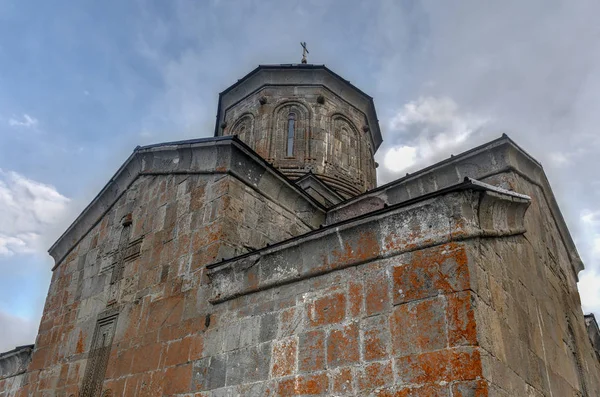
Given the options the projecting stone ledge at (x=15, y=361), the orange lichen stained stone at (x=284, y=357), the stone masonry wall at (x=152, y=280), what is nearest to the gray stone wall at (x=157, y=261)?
the stone masonry wall at (x=152, y=280)

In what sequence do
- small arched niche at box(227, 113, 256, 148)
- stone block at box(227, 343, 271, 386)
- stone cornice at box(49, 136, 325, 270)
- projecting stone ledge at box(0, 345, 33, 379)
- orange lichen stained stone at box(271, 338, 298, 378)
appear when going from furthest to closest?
1. small arched niche at box(227, 113, 256, 148)
2. projecting stone ledge at box(0, 345, 33, 379)
3. stone cornice at box(49, 136, 325, 270)
4. stone block at box(227, 343, 271, 386)
5. orange lichen stained stone at box(271, 338, 298, 378)

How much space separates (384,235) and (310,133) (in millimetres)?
6892

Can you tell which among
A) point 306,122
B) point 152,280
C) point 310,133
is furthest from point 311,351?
point 306,122

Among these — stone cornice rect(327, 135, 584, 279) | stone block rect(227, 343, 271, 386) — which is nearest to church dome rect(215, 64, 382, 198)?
stone cornice rect(327, 135, 584, 279)

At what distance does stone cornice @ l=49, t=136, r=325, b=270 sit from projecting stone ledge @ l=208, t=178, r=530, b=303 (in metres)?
1.55

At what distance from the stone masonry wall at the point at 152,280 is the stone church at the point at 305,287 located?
0.02 m

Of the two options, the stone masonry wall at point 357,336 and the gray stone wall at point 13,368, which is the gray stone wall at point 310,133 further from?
the gray stone wall at point 13,368

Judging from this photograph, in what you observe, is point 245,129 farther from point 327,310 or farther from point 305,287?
point 327,310

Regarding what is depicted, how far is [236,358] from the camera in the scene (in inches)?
193

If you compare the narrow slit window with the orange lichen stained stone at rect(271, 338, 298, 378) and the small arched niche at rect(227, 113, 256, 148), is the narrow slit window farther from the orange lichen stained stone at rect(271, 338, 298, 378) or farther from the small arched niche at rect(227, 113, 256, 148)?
the orange lichen stained stone at rect(271, 338, 298, 378)

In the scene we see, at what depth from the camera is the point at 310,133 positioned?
11.0m

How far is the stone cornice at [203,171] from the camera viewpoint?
645 cm

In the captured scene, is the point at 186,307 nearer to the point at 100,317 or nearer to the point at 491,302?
the point at 100,317

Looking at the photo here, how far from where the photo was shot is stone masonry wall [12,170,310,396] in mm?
5653
